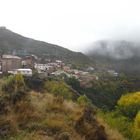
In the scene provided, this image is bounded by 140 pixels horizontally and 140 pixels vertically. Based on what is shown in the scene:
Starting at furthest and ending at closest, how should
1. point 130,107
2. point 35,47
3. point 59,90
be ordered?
1. point 35,47
2. point 130,107
3. point 59,90

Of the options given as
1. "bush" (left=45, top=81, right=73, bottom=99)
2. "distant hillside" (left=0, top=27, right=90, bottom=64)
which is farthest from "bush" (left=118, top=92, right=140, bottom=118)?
"distant hillside" (left=0, top=27, right=90, bottom=64)

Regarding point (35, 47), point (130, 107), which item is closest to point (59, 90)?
point (130, 107)

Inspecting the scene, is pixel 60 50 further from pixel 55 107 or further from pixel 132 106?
pixel 55 107

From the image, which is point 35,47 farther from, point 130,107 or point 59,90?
point 59,90

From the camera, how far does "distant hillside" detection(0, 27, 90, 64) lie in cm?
12444

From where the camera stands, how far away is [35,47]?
13488 centimetres

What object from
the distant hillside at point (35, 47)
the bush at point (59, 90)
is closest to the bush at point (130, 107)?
the bush at point (59, 90)

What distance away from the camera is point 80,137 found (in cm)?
1161

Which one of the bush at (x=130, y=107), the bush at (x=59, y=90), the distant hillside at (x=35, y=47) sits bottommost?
the bush at (x=130, y=107)

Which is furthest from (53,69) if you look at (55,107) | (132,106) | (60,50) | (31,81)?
(55,107)

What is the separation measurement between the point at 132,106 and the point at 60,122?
29.4 meters

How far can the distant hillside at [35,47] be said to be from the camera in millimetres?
124438

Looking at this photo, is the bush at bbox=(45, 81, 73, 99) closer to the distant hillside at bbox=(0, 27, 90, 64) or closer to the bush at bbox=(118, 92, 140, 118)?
the bush at bbox=(118, 92, 140, 118)

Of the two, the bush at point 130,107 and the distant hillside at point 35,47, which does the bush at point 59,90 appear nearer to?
the bush at point 130,107
